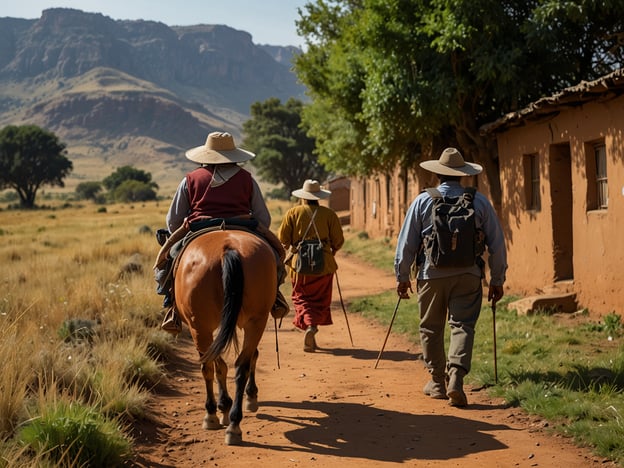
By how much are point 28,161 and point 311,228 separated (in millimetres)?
69059

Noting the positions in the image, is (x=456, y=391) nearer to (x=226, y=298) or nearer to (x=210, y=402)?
(x=210, y=402)

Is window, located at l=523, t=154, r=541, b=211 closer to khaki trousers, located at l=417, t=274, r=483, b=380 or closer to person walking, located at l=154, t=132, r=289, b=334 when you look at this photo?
khaki trousers, located at l=417, t=274, r=483, b=380

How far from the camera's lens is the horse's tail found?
5.70 meters

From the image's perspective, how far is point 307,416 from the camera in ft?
22.1

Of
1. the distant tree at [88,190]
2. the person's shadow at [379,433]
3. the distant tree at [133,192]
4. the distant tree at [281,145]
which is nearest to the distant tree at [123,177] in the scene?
the distant tree at [88,190]

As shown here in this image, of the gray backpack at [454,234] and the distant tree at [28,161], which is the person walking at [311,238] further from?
the distant tree at [28,161]

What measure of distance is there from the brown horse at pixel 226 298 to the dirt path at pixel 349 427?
36 cm

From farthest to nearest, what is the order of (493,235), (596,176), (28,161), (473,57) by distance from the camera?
(28,161) → (473,57) → (596,176) → (493,235)

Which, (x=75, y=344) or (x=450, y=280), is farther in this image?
(x=75, y=344)

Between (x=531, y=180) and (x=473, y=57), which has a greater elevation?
(x=473, y=57)

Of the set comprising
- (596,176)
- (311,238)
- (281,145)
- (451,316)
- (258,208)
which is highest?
(281,145)

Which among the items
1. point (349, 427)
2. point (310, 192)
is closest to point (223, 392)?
point (349, 427)

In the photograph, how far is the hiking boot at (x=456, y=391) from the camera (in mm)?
6781

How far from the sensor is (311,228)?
1018 centimetres
